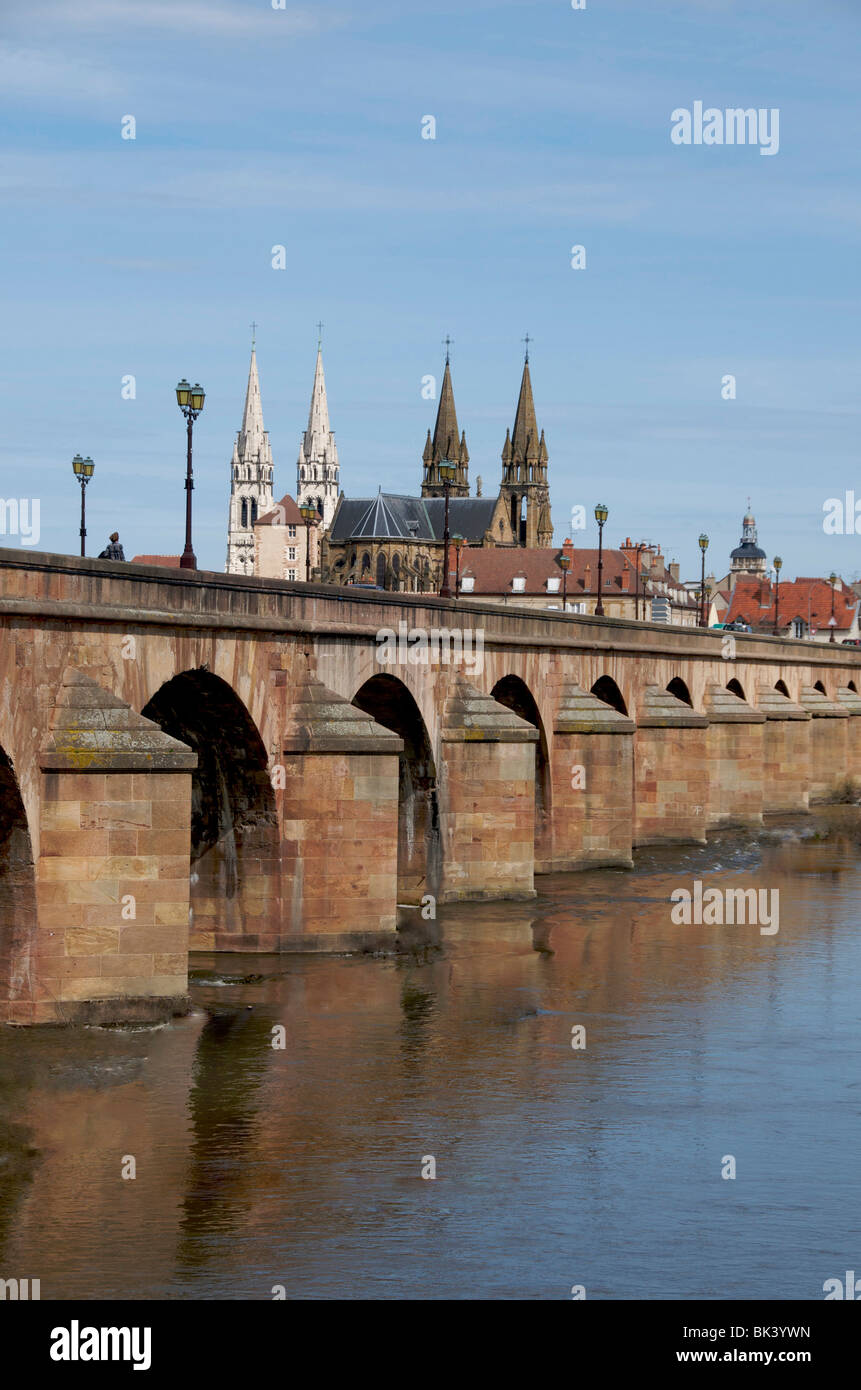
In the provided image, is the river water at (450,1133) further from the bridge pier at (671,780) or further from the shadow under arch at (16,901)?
the bridge pier at (671,780)

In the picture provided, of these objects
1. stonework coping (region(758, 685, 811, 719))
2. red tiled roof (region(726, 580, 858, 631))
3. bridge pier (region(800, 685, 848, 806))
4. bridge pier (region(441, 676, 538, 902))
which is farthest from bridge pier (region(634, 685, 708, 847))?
red tiled roof (region(726, 580, 858, 631))

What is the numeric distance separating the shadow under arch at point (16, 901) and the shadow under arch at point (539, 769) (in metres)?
21.2

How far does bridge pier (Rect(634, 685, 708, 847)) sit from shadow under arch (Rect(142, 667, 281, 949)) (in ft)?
75.7

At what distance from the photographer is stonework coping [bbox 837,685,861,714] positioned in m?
80.3

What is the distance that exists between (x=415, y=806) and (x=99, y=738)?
46.3 feet

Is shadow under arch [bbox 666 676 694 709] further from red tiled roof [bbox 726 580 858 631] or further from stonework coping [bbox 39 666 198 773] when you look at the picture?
red tiled roof [bbox 726 580 858 631]

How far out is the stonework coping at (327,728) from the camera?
98.3ft

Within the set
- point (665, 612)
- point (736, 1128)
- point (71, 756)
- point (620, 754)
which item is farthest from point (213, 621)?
point (665, 612)

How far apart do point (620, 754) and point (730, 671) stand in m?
21.6

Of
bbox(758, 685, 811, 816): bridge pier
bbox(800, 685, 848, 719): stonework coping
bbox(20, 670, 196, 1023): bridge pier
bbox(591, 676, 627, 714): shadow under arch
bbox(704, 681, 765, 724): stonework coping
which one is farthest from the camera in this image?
bbox(800, 685, 848, 719): stonework coping

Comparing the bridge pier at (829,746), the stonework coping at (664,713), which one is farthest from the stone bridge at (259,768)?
the bridge pier at (829,746)

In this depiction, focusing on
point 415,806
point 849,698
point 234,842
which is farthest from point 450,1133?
point 849,698

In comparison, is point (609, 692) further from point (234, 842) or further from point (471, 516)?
point (471, 516)
